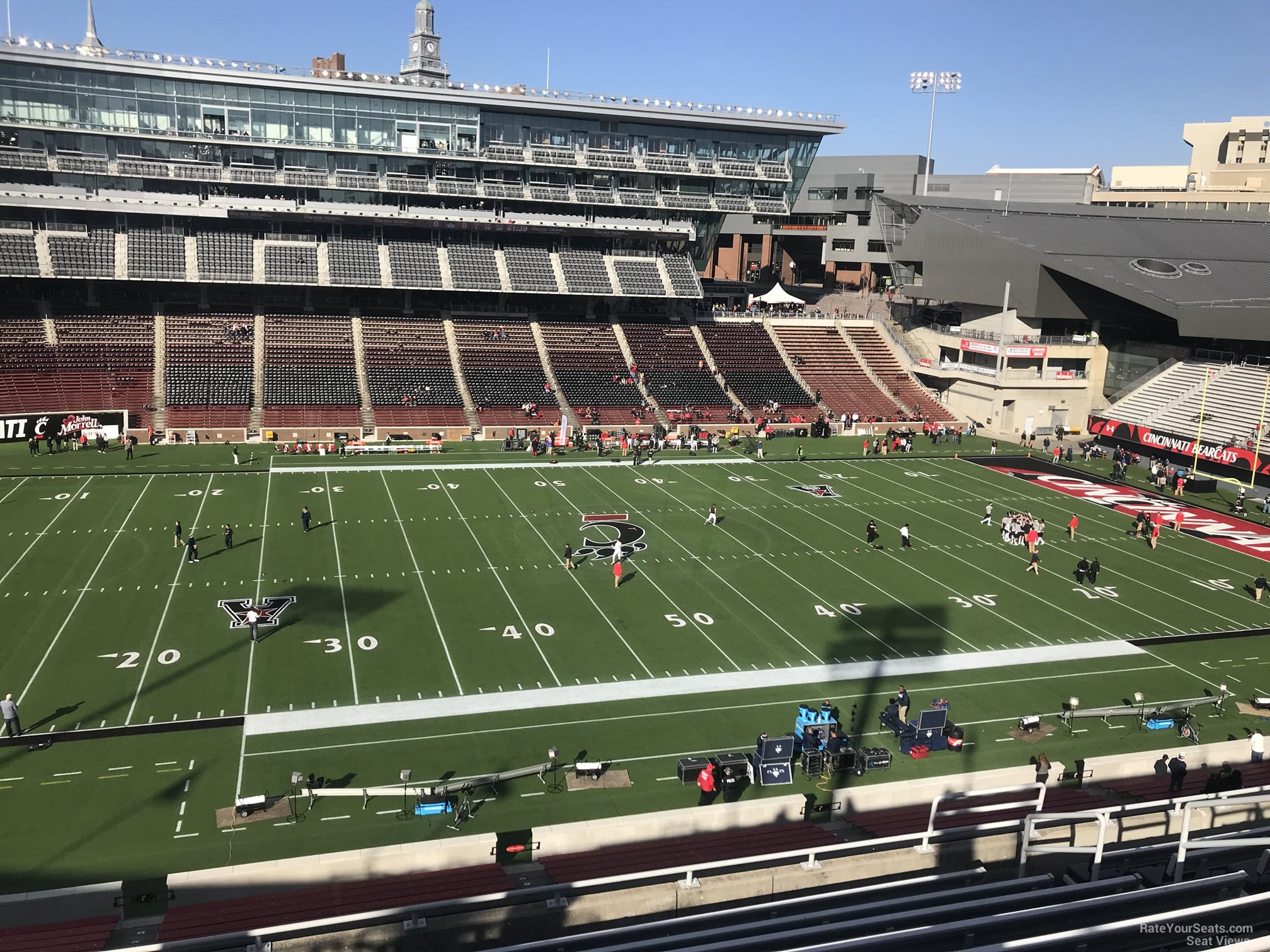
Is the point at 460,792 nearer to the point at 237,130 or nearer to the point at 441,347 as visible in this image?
the point at 441,347

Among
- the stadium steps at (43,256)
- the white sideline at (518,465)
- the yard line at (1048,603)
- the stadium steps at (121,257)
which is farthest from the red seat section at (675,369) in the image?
the stadium steps at (43,256)

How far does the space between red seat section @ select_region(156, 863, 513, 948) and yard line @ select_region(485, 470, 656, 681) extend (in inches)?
375

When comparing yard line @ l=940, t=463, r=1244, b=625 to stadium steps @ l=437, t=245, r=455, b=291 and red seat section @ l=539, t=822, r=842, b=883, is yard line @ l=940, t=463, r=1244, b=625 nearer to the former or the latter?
red seat section @ l=539, t=822, r=842, b=883

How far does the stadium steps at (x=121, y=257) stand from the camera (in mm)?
52750

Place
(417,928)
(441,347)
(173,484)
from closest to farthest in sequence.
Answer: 1. (417,928)
2. (173,484)
3. (441,347)

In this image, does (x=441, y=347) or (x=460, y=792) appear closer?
(x=460, y=792)

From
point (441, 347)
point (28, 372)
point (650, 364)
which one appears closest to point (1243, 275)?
point (650, 364)

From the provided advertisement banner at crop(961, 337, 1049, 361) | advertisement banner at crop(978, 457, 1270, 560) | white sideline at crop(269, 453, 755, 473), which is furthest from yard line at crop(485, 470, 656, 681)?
advertisement banner at crop(961, 337, 1049, 361)

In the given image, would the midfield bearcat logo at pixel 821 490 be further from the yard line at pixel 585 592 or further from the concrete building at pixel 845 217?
the concrete building at pixel 845 217

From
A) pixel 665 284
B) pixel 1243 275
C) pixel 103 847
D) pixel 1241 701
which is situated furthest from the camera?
pixel 665 284

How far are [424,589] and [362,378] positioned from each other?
2670cm

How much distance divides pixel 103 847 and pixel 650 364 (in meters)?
45.1

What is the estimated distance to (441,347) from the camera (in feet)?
183

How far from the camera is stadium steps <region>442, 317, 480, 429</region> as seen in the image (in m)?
49.5
